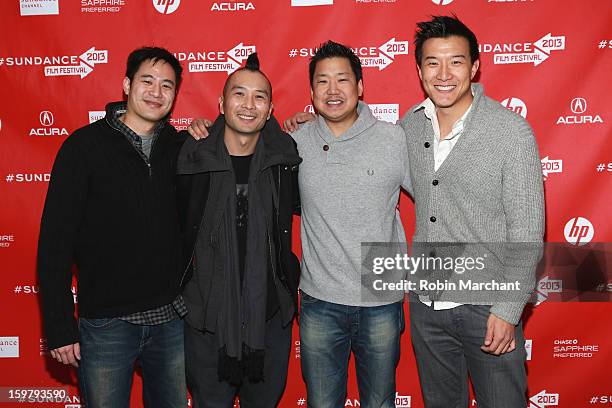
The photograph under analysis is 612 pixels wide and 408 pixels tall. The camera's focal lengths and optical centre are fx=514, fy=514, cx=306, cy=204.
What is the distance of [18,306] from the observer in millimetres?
2934

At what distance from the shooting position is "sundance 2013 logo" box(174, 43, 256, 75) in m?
2.78

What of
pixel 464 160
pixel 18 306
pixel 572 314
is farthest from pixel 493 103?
pixel 18 306

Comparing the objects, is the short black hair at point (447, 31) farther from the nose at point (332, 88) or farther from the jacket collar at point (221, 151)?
the jacket collar at point (221, 151)

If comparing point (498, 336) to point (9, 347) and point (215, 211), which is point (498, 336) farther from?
point (9, 347)

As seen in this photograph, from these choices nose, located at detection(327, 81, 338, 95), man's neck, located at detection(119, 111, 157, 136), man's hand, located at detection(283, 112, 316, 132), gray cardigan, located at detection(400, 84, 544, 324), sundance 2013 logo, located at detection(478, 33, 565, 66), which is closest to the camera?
gray cardigan, located at detection(400, 84, 544, 324)

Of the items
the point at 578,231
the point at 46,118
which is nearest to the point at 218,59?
the point at 46,118

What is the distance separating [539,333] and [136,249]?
7.29 ft

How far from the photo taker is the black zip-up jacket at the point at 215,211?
2.10 meters

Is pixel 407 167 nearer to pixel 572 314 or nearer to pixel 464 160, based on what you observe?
pixel 464 160

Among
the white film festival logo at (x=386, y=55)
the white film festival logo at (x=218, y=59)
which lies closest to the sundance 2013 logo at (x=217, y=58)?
the white film festival logo at (x=218, y=59)

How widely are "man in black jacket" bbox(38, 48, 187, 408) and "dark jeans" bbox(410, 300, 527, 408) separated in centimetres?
104

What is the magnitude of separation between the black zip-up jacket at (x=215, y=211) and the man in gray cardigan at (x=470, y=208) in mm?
544

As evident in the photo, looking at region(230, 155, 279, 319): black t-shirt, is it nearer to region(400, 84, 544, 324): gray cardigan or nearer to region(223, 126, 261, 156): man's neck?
region(223, 126, 261, 156): man's neck

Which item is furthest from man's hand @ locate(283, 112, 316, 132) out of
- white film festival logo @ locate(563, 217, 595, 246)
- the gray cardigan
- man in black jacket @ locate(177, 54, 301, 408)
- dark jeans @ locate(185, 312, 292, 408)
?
white film festival logo @ locate(563, 217, 595, 246)
